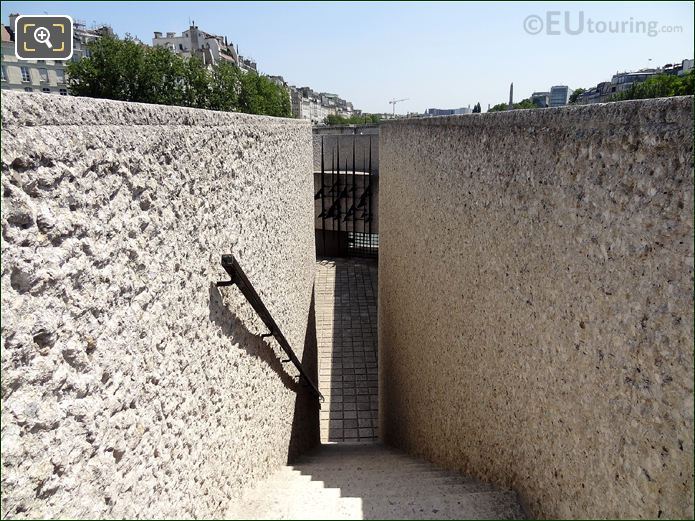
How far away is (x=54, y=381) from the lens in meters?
1.34

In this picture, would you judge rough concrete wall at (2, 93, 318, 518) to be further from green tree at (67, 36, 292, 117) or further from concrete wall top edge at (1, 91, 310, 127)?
green tree at (67, 36, 292, 117)

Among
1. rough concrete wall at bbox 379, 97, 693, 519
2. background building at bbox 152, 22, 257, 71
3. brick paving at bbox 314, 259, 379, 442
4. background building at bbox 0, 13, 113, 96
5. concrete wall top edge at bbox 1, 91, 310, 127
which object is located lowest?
brick paving at bbox 314, 259, 379, 442

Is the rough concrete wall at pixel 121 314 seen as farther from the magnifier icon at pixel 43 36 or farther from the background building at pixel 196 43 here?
the background building at pixel 196 43

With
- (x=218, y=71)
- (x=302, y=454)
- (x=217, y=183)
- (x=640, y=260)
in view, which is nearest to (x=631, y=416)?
(x=640, y=260)

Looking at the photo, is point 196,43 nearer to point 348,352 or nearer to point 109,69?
point 109,69

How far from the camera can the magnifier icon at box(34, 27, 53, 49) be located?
2364 mm

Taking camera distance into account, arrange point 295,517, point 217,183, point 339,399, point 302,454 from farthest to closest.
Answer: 1. point 339,399
2. point 302,454
3. point 217,183
4. point 295,517

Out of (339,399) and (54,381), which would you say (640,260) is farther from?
(339,399)

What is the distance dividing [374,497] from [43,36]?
310cm

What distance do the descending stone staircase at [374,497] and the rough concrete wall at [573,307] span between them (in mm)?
175

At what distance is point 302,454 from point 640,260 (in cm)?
434

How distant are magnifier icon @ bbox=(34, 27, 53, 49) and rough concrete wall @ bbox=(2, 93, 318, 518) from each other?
2.71 ft

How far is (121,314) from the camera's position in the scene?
165cm

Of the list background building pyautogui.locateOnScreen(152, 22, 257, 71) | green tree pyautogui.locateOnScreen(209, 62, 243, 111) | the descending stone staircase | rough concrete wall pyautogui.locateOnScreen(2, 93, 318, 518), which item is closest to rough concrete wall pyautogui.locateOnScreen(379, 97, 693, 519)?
the descending stone staircase
